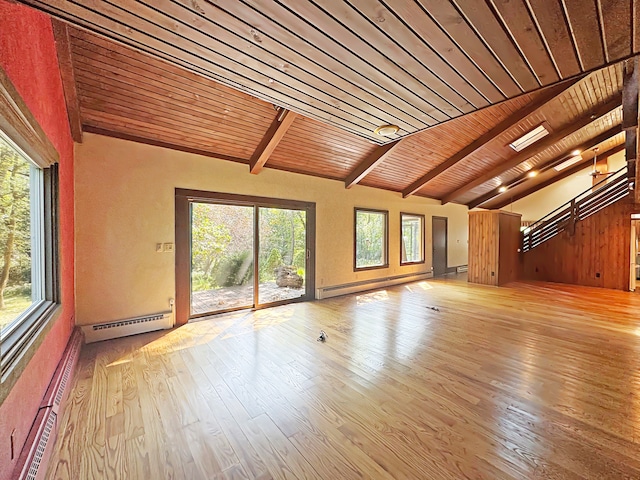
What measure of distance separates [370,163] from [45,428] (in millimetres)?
5332

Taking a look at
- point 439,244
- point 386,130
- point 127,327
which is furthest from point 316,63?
point 439,244

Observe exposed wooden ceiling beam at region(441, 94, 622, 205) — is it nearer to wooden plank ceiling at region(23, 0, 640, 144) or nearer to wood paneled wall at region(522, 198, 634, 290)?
wood paneled wall at region(522, 198, 634, 290)

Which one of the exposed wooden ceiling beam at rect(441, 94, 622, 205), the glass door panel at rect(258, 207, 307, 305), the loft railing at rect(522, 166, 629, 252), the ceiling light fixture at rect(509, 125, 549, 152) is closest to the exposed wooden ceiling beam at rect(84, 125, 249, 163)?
the glass door panel at rect(258, 207, 307, 305)

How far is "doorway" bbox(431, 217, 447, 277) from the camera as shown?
28.3ft

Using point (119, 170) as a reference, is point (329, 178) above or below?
above

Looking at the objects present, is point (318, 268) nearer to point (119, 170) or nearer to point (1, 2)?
point (119, 170)

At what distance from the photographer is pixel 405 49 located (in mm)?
1891

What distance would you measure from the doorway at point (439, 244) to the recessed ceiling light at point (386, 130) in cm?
592

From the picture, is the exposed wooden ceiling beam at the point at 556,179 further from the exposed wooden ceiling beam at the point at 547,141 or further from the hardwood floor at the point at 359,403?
the hardwood floor at the point at 359,403

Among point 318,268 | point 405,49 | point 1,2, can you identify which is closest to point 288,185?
point 318,268

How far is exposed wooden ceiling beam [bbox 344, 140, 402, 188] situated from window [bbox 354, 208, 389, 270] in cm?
81

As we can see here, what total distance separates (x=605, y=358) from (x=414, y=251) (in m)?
5.30

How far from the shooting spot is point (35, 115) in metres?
1.65

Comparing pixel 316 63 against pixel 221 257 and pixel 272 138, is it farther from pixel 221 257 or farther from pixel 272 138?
pixel 221 257
